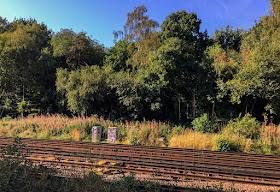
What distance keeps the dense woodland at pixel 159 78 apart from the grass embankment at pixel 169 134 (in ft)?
10.0

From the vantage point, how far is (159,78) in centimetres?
1900

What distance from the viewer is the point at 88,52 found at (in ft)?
87.8

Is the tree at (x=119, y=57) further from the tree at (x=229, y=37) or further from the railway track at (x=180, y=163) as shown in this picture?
the railway track at (x=180, y=163)

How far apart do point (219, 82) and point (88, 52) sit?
703 inches

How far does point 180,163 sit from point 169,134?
632 centimetres

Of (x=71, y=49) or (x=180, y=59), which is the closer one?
(x=180, y=59)

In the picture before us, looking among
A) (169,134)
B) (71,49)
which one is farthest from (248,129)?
(71,49)

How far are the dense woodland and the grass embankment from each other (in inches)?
120

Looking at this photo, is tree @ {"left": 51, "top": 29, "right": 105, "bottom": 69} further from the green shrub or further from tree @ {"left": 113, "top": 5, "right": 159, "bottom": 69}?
the green shrub

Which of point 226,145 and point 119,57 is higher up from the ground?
point 119,57

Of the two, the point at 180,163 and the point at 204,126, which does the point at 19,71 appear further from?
the point at 180,163

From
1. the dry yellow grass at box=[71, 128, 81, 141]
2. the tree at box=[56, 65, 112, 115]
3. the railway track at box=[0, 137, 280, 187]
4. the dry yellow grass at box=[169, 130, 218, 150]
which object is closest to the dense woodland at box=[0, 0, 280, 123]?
the tree at box=[56, 65, 112, 115]

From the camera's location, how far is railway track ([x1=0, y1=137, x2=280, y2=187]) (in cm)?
670

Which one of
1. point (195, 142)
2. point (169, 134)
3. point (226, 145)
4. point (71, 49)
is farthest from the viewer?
point (71, 49)
